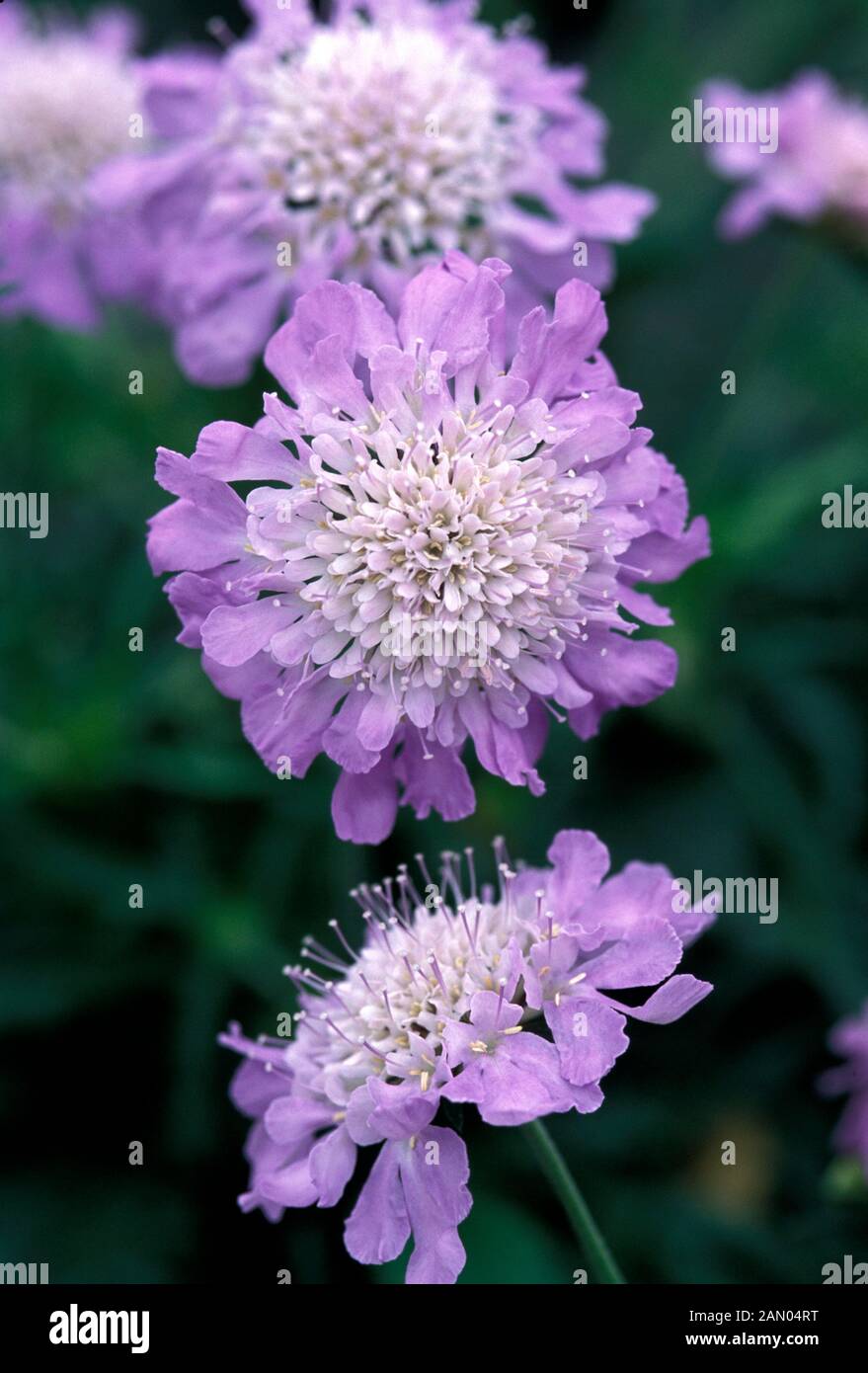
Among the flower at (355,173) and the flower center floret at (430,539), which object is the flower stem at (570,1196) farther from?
the flower at (355,173)

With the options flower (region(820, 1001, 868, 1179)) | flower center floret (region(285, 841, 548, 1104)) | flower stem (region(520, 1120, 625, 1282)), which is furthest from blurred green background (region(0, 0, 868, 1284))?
flower stem (region(520, 1120, 625, 1282))

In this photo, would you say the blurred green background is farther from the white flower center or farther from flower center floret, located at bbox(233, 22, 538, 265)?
flower center floret, located at bbox(233, 22, 538, 265)

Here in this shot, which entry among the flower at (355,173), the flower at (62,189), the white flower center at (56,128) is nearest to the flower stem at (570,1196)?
the flower at (355,173)

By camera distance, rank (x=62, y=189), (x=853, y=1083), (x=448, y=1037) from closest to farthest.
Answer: (x=448, y=1037)
(x=853, y=1083)
(x=62, y=189)

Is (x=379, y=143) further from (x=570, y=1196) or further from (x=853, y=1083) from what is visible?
(x=853, y=1083)

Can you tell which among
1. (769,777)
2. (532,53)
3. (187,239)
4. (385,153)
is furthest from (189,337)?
(769,777)

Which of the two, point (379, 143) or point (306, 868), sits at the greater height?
point (379, 143)

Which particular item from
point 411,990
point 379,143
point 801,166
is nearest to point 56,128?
point 379,143
